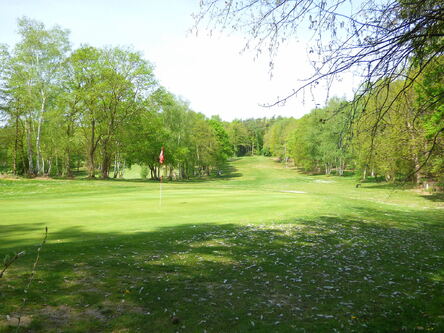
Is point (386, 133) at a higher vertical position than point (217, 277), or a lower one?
higher

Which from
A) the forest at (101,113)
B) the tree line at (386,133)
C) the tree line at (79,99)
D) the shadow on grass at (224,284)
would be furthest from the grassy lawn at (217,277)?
the tree line at (79,99)

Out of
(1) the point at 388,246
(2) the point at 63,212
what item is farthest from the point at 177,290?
(2) the point at 63,212

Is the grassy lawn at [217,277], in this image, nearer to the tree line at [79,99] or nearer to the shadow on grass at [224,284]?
the shadow on grass at [224,284]

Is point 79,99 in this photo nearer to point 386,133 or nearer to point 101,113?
point 101,113

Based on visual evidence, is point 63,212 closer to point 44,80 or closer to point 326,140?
point 44,80

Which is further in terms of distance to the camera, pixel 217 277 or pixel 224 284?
pixel 217 277

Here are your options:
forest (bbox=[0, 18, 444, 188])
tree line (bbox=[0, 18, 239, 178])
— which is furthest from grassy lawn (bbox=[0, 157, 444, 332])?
tree line (bbox=[0, 18, 239, 178])

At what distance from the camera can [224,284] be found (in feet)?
23.4

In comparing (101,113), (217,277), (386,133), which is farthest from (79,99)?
(217,277)

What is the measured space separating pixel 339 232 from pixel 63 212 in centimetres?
1362

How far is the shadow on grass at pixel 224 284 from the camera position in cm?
544

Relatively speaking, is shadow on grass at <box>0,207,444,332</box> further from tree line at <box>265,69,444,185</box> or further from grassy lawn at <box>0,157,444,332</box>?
tree line at <box>265,69,444,185</box>

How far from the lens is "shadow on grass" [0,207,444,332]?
17.8ft

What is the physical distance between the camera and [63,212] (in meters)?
15.8
